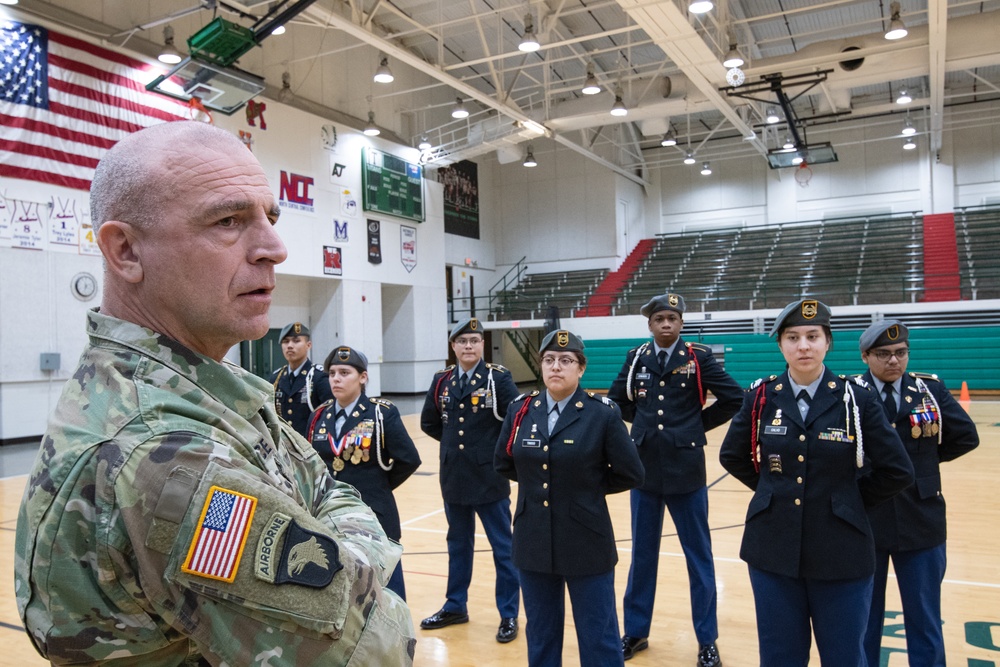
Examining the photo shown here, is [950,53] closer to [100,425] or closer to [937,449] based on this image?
[937,449]

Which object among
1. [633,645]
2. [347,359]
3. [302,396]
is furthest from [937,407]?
[302,396]

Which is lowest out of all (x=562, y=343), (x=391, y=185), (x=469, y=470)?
(x=469, y=470)

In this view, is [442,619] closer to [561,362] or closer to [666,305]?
[561,362]

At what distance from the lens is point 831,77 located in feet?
47.2

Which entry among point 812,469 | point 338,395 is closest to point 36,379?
point 338,395

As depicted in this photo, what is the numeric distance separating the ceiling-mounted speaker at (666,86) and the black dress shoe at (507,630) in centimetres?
1418

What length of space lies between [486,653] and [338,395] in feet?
5.45


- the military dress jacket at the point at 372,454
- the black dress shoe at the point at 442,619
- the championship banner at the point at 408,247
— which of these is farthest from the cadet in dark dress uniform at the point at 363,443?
the championship banner at the point at 408,247

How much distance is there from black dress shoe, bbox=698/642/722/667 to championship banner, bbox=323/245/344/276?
48.5 feet

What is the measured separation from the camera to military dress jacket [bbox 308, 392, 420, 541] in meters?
4.10

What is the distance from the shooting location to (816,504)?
2857 millimetres

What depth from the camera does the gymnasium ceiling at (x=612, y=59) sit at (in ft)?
42.2

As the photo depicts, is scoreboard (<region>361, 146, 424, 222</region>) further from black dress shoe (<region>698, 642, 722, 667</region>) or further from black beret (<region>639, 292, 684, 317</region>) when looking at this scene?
black dress shoe (<region>698, 642, 722, 667</region>)

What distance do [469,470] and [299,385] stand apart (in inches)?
78.1
